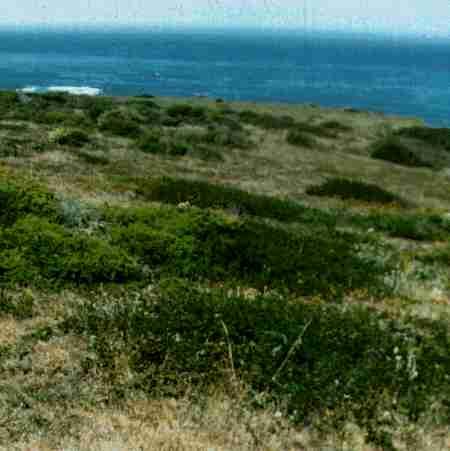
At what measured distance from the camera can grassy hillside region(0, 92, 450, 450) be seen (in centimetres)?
775

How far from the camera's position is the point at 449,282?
14.2 m

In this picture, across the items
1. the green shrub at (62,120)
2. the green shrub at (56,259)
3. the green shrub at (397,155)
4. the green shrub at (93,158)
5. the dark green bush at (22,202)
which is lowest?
the green shrub at (397,155)

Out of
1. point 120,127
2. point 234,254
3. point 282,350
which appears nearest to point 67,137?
point 120,127

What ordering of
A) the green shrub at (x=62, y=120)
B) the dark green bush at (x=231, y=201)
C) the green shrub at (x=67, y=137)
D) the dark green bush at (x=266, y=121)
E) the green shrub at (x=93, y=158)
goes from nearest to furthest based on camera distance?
the dark green bush at (x=231, y=201), the green shrub at (x=93, y=158), the green shrub at (x=67, y=137), the green shrub at (x=62, y=120), the dark green bush at (x=266, y=121)

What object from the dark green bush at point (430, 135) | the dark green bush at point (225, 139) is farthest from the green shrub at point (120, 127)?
the dark green bush at point (430, 135)

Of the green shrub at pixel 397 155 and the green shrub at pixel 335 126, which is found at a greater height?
the green shrub at pixel 335 126

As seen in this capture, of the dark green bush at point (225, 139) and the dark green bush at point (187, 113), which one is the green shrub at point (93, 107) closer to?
the dark green bush at point (187, 113)

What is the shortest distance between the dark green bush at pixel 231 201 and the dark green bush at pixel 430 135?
3404 centimetres

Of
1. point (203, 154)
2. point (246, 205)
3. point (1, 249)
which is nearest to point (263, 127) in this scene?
point (203, 154)

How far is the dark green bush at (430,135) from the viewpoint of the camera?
167 feet

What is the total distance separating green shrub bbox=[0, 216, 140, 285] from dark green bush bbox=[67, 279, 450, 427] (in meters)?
0.91

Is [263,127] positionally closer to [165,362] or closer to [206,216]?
[206,216]

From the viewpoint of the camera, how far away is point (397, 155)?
40.6m

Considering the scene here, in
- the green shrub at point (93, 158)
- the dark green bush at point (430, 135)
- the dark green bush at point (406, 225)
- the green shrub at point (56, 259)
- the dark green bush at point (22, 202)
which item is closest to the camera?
the green shrub at point (56, 259)
